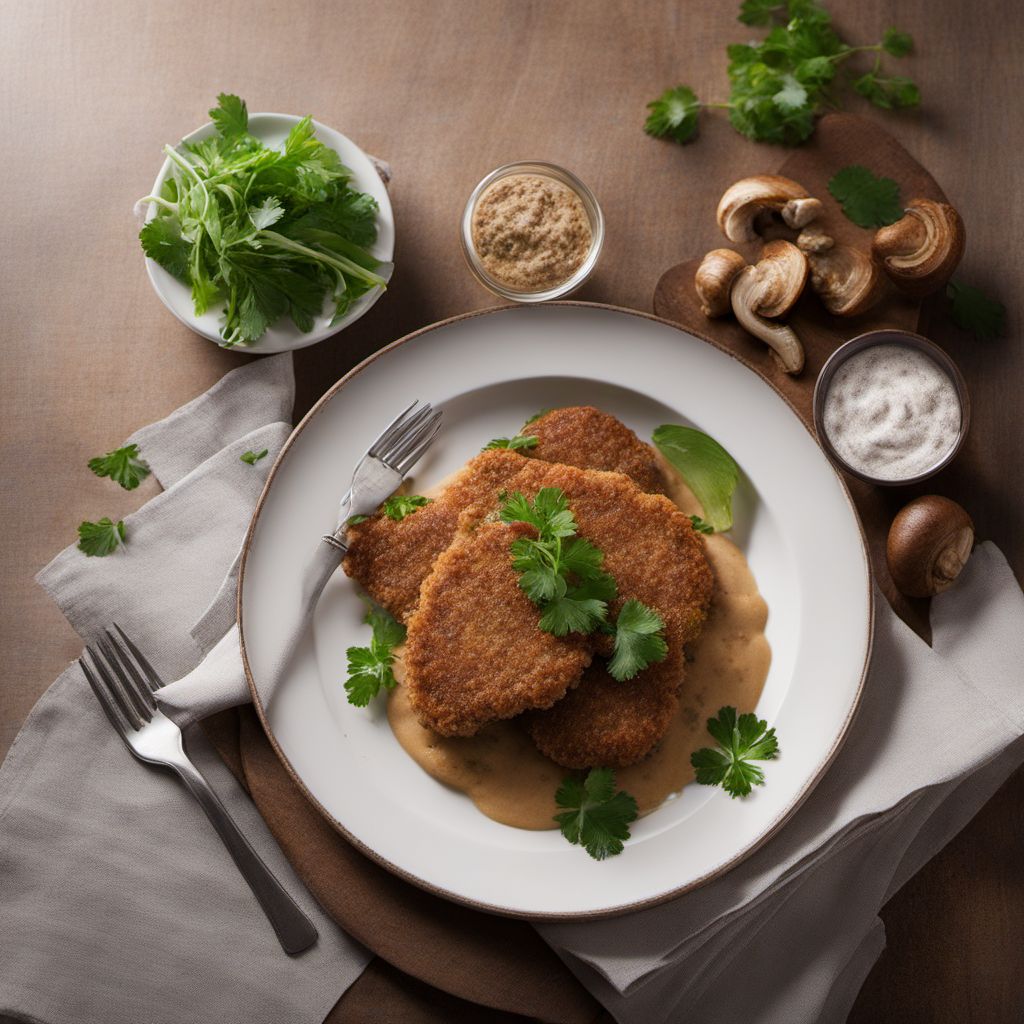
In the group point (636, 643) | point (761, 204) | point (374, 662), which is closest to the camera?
point (636, 643)

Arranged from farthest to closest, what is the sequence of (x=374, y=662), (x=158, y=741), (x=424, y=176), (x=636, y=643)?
(x=424, y=176) → (x=158, y=741) → (x=374, y=662) → (x=636, y=643)

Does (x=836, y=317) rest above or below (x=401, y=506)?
above

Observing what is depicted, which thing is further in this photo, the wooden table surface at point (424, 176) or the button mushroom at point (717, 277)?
the wooden table surface at point (424, 176)

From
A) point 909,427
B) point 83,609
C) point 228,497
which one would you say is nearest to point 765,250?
point 909,427

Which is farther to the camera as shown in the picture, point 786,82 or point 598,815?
point 786,82

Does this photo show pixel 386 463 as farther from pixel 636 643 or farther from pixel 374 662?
pixel 636 643

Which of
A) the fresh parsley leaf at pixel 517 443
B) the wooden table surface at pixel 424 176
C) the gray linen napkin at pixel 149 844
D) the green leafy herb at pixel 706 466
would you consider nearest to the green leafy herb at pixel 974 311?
the wooden table surface at pixel 424 176

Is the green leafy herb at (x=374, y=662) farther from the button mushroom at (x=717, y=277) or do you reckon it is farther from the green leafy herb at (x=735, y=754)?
the button mushroom at (x=717, y=277)

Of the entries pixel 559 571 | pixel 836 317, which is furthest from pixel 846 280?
pixel 559 571
